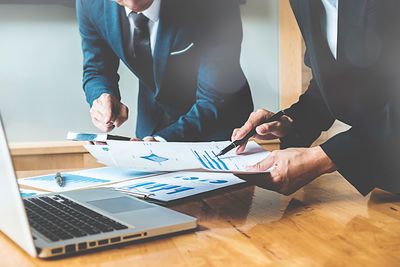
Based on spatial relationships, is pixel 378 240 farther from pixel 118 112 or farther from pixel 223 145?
pixel 118 112

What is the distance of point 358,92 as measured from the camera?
1.08 metres

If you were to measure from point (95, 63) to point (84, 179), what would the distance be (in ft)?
2.05

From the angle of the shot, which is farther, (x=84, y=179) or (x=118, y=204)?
(x=84, y=179)

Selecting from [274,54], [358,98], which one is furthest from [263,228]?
[274,54]

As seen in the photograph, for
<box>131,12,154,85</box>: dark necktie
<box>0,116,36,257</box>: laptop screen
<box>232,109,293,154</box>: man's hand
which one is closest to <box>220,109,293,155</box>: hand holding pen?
<box>232,109,293,154</box>: man's hand

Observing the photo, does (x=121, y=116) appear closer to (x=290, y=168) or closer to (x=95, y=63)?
(x=95, y=63)

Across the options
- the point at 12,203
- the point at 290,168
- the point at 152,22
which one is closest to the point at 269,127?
the point at 290,168

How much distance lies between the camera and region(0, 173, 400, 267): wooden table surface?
462mm

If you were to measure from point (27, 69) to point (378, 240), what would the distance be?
54.1 inches

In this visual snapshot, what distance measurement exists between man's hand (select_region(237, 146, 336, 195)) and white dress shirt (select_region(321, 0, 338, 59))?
45 centimetres

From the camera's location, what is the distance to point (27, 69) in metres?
1.53

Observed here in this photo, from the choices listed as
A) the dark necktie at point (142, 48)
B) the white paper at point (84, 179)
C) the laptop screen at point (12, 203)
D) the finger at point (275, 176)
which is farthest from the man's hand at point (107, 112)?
the laptop screen at point (12, 203)

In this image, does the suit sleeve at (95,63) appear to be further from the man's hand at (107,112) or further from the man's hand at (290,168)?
the man's hand at (290,168)

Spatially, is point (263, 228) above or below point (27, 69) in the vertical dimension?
below
